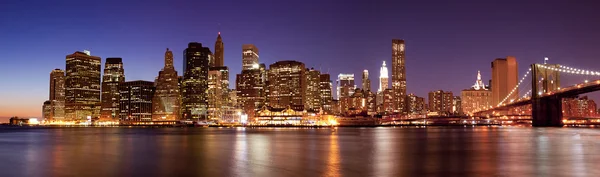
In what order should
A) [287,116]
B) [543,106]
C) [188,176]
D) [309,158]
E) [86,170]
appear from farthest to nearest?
[287,116] < [543,106] < [309,158] < [86,170] < [188,176]

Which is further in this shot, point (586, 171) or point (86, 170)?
point (86, 170)

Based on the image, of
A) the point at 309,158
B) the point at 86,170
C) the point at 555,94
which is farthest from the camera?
the point at 555,94

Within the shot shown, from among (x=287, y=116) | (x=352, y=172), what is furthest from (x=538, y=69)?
(x=352, y=172)

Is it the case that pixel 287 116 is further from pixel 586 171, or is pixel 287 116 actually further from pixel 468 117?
pixel 586 171

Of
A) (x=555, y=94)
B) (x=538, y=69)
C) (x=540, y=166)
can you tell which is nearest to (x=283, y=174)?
(x=540, y=166)

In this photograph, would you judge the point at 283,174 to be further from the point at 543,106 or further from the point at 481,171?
the point at 543,106

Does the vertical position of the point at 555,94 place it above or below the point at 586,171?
above
